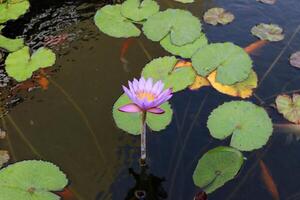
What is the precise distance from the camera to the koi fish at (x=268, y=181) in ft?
8.19

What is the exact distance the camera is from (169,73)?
3154 millimetres

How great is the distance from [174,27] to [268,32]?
845 millimetres

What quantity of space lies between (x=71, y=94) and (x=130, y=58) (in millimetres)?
610

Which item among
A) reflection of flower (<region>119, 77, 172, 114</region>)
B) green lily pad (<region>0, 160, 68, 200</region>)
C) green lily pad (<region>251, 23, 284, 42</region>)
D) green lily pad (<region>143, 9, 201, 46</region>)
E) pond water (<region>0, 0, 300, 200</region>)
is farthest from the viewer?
green lily pad (<region>251, 23, 284, 42</region>)

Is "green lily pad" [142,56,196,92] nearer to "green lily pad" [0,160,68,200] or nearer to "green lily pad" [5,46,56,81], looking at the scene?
"green lily pad" [5,46,56,81]

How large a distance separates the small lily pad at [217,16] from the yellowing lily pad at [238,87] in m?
0.80

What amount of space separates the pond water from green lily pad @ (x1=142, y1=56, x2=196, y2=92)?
88 millimetres

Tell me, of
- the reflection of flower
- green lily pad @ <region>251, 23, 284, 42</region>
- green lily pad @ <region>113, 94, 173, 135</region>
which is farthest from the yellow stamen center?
green lily pad @ <region>251, 23, 284, 42</region>

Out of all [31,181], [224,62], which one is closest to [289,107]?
[224,62]

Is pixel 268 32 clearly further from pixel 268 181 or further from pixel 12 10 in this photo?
pixel 12 10

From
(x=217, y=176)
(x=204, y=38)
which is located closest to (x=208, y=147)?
(x=217, y=176)

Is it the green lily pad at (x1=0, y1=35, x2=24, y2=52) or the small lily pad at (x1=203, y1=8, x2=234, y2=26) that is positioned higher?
the green lily pad at (x1=0, y1=35, x2=24, y2=52)

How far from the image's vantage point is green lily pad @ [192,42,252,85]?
3.10m

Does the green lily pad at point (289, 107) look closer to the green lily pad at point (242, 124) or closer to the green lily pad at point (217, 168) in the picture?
the green lily pad at point (242, 124)
